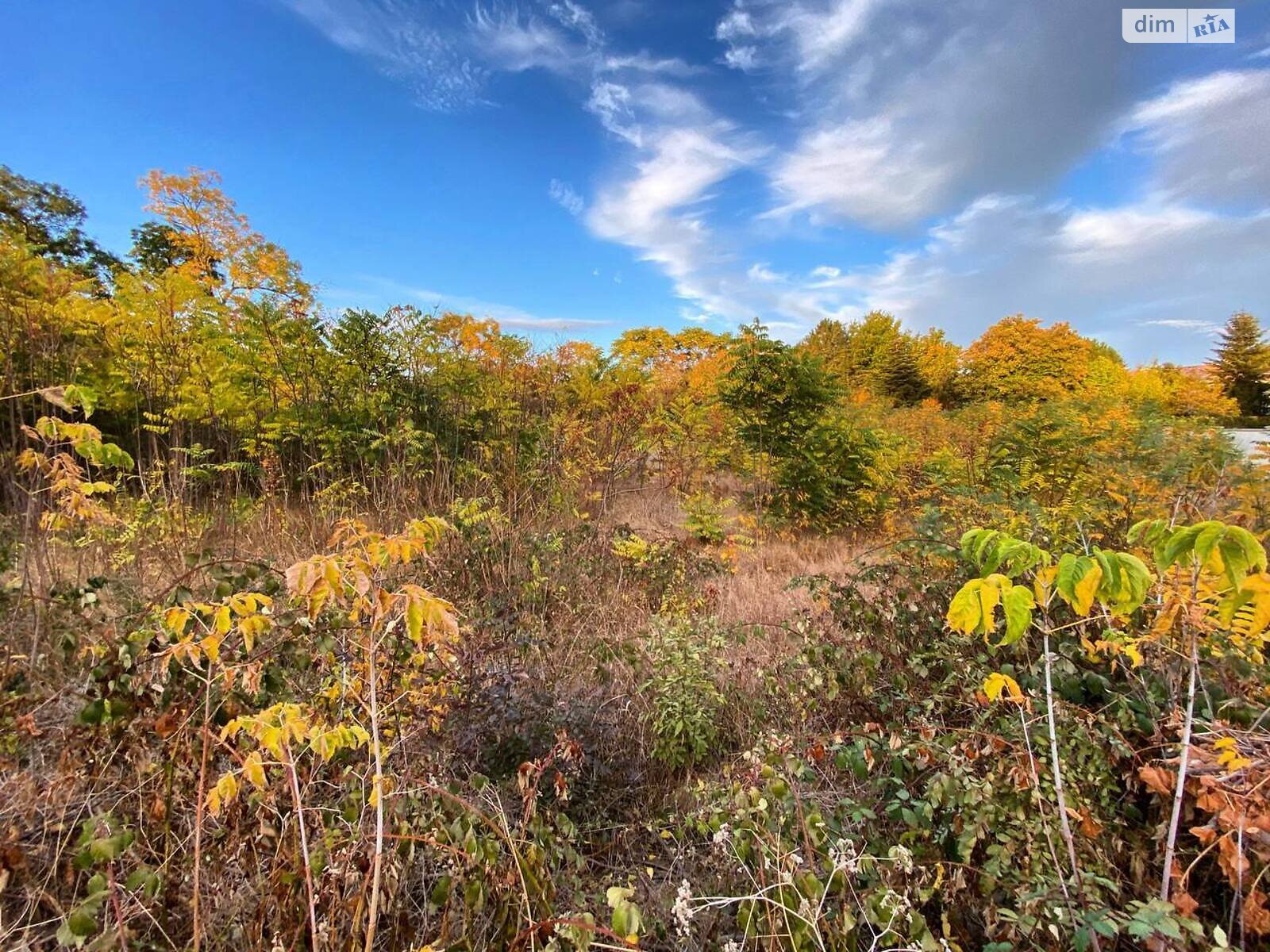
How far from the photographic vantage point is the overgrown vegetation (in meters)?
1.17

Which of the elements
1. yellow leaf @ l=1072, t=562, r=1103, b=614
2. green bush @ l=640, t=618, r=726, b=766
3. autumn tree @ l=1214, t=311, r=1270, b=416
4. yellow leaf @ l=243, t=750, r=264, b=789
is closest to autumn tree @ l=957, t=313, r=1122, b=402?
autumn tree @ l=1214, t=311, r=1270, b=416

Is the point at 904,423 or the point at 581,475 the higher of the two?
the point at 904,423

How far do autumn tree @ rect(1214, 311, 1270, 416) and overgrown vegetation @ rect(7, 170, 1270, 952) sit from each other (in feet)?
78.1

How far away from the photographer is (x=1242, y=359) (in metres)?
21.1

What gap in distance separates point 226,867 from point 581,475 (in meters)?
4.10

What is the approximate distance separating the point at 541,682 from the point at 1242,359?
105 feet

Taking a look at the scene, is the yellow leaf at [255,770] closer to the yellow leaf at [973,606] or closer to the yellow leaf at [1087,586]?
the yellow leaf at [973,606]

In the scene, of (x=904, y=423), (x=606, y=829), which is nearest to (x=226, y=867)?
(x=606, y=829)

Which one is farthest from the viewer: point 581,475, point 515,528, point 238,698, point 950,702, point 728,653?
point 581,475

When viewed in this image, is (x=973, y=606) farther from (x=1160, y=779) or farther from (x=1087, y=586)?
(x=1160, y=779)

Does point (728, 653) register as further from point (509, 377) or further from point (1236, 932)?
point (509, 377)

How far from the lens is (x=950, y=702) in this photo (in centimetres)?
208

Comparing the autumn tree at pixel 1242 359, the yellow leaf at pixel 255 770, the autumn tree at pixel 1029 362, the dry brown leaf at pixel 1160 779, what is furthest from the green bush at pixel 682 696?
the autumn tree at pixel 1242 359

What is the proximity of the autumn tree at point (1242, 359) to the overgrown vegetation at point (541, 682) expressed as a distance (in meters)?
23.8
